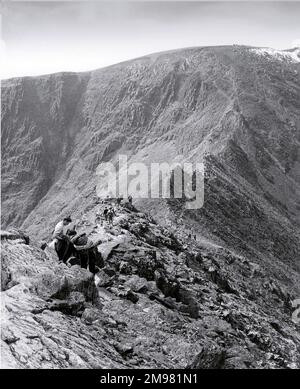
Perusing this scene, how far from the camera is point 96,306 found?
17.0m

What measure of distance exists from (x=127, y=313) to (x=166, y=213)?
97.6 ft

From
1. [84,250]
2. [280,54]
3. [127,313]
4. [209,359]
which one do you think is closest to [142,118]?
[280,54]

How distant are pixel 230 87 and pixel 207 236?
85.7m

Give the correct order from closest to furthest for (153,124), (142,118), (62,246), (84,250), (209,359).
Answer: (209,359) < (62,246) < (84,250) < (153,124) < (142,118)

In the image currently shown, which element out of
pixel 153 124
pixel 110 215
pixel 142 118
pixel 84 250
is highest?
pixel 142 118

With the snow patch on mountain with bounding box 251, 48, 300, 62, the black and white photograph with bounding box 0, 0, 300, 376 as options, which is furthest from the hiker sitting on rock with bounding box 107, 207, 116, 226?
the snow patch on mountain with bounding box 251, 48, 300, 62

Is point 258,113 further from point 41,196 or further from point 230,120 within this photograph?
point 41,196

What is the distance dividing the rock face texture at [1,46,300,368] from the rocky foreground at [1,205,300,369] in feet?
0.20

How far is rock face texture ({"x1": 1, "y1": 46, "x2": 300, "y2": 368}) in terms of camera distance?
15570mm

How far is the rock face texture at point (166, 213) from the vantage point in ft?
51.1

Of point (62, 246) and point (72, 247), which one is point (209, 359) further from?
point (62, 246)

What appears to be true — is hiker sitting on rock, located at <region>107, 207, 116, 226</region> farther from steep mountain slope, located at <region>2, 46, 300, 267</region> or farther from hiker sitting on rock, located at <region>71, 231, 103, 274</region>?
steep mountain slope, located at <region>2, 46, 300, 267</region>

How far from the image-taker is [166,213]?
47.6 metres
